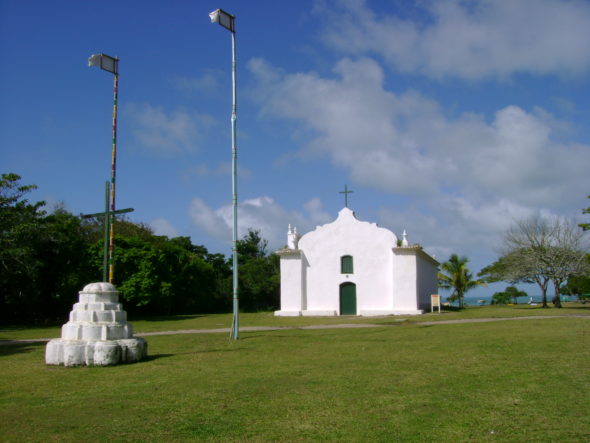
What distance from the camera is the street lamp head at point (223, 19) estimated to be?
16328 millimetres

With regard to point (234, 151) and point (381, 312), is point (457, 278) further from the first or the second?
point (234, 151)

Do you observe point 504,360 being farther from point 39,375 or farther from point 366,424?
point 39,375

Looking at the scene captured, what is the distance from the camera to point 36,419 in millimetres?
6453

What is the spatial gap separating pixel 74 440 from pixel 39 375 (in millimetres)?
5030

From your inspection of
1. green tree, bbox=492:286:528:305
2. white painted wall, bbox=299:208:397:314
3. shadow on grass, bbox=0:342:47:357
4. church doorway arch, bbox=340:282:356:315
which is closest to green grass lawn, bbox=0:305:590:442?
shadow on grass, bbox=0:342:47:357

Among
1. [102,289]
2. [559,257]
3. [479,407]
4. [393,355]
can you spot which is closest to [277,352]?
[393,355]

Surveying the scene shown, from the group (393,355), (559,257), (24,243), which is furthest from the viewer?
(559,257)

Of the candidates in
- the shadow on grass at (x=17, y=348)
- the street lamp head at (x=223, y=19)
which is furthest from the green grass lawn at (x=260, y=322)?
the street lamp head at (x=223, y=19)

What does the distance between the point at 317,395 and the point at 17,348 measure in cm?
1147


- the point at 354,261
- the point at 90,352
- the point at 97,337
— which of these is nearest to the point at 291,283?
the point at 354,261

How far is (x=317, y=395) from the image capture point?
7320 mm

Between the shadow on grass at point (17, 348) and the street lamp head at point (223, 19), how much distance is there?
36.4 ft

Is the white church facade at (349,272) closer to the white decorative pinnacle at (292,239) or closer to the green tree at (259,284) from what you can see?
the white decorative pinnacle at (292,239)

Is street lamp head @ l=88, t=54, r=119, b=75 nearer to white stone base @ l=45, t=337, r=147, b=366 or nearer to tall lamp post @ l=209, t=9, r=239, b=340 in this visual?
tall lamp post @ l=209, t=9, r=239, b=340
